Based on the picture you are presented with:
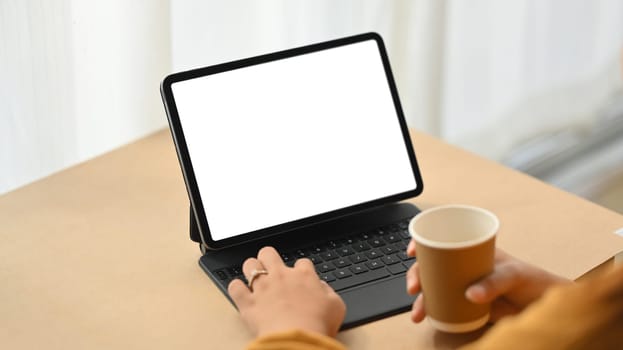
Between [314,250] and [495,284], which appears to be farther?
[314,250]

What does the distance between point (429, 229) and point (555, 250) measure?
0.22 m

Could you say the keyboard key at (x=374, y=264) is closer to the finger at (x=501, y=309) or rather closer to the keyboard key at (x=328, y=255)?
the keyboard key at (x=328, y=255)

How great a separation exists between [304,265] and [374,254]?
0.37 ft

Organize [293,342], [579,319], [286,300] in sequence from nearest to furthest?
[579,319] < [293,342] < [286,300]

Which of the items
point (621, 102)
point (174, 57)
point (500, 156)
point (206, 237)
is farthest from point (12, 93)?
point (621, 102)

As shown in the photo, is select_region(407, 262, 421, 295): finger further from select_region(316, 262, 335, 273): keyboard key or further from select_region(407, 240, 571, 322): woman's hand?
select_region(316, 262, 335, 273): keyboard key

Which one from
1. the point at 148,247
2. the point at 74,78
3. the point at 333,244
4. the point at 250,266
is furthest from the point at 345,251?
the point at 74,78

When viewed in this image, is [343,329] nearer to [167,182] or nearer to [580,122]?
[167,182]

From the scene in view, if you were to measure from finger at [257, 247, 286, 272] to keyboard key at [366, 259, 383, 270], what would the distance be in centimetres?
11

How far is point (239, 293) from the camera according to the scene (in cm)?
106

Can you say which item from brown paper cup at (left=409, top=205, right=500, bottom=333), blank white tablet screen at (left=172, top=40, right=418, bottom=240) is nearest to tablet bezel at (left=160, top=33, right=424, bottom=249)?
blank white tablet screen at (left=172, top=40, right=418, bottom=240)

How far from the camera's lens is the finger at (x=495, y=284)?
38.3 inches

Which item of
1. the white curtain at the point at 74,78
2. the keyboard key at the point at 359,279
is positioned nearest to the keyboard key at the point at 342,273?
the keyboard key at the point at 359,279

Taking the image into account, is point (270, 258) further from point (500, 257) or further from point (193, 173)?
point (500, 257)
